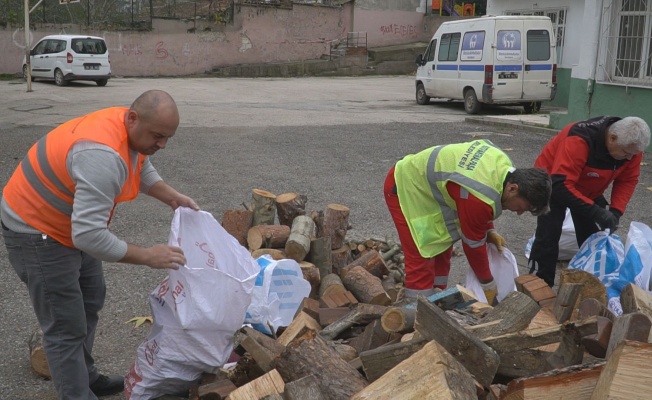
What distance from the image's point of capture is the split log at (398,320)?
11.4ft

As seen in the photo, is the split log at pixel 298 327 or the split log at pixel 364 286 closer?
the split log at pixel 298 327

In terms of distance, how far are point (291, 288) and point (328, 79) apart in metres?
25.9

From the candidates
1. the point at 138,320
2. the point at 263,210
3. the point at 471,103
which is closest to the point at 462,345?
the point at 138,320

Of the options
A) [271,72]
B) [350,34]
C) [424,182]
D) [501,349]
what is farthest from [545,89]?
[350,34]

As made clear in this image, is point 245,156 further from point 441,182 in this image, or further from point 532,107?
point 532,107

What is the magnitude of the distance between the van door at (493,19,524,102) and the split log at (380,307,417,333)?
44.0 feet

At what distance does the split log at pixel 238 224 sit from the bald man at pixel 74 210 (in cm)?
215

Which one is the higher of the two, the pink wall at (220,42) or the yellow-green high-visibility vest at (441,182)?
the pink wall at (220,42)

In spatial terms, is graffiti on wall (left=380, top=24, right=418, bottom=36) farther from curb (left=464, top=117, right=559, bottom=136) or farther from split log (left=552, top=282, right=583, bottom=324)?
split log (left=552, top=282, right=583, bottom=324)

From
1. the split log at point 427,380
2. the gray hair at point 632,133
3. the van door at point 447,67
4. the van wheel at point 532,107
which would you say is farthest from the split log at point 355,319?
the van door at point 447,67

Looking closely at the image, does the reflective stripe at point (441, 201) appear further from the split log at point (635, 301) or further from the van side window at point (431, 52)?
the van side window at point (431, 52)

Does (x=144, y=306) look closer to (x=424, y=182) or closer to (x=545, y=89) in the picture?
(x=424, y=182)

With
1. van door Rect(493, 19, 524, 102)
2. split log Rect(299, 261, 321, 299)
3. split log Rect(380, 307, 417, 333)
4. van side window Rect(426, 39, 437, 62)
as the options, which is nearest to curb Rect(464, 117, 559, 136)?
van door Rect(493, 19, 524, 102)

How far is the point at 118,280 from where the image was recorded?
5.36 meters
